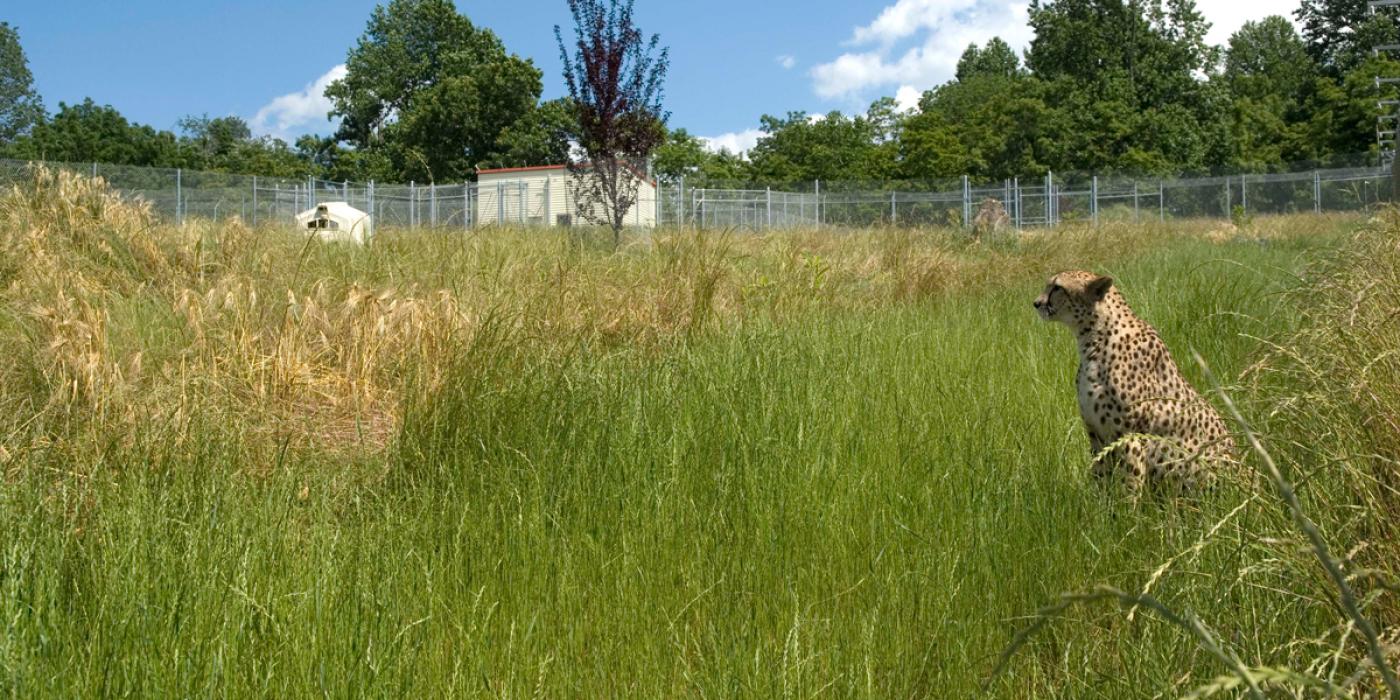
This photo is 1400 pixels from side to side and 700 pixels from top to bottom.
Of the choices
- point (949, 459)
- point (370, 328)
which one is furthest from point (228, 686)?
point (370, 328)

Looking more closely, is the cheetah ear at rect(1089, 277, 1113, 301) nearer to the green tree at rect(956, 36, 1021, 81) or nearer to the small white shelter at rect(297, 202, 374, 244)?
the small white shelter at rect(297, 202, 374, 244)

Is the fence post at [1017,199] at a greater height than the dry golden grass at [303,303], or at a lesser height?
greater

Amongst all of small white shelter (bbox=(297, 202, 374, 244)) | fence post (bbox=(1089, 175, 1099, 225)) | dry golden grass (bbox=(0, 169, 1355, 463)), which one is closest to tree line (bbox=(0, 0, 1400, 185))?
fence post (bbox=(1089, 175, 1099, 225))

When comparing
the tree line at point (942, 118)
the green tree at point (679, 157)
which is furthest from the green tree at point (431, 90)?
the green tree at point (679, 157)

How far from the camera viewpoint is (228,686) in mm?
2207

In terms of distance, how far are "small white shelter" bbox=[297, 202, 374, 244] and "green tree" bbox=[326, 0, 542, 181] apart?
33873 millimetres

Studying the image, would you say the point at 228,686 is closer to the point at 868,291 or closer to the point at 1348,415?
the point at 1348,415

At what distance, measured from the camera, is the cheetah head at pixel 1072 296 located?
13.0 feet

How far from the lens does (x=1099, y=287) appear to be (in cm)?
394

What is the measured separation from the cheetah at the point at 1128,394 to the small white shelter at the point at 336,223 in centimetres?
485

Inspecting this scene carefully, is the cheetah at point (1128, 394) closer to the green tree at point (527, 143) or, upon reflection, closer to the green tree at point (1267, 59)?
the green tree at point (527, 143)

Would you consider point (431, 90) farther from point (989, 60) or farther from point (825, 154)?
point (989, 60)

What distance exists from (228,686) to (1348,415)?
2.68 meters

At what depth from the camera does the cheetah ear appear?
3912 millimetres
